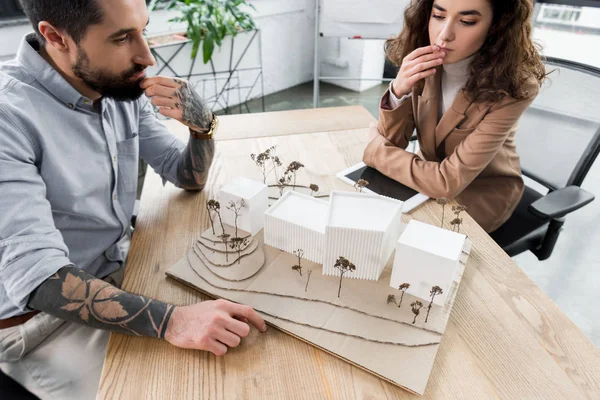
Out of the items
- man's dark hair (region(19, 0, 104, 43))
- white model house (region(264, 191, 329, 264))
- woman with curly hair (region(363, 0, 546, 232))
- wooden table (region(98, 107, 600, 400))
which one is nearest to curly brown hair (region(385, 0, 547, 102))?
woman with curly hair (region(363, 0, 546, 232))

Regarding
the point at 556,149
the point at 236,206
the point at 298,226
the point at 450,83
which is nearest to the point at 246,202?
the point at 236,206

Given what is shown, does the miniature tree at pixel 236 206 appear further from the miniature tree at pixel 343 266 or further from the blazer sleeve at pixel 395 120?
the blazer sleeve at pixel 395 120

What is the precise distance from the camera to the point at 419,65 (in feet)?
4.02

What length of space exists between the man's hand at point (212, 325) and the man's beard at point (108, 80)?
600 mm

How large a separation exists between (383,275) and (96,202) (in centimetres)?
74

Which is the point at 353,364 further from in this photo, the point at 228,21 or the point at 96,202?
the point at 228,21

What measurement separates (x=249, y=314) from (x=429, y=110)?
97 cm

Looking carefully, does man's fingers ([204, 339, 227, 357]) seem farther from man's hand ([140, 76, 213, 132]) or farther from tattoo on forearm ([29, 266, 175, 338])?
man's hand ([140, 76, 213, 132])

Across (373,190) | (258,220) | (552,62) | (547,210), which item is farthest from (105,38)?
(552,62)

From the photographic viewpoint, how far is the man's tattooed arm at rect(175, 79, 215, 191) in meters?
1.17

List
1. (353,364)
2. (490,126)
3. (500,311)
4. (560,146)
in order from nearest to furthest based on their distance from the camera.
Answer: (353,364) < (500,311) < (490,126) < (560,146)

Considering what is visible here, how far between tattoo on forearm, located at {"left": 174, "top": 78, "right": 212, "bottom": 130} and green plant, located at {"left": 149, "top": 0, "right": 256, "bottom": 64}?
71.6 inches

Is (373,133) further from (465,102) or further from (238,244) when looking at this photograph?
(238,244)

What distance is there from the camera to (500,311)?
2.72 feet
